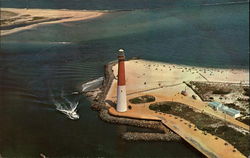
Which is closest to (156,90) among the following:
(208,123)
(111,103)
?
(111,103)

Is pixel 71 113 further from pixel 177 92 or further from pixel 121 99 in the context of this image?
pixel 177 92

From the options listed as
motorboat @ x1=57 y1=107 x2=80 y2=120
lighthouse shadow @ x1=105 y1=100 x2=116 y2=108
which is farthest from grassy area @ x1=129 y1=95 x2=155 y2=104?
motorboat @ x1=57 y1=107 x2=80 y2=120

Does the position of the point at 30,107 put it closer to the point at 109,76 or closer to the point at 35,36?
the point at 109,76

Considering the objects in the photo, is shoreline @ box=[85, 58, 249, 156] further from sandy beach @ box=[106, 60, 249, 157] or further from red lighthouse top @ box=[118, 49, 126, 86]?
red lighthouse top @ box=[118, 49, 126, 86]

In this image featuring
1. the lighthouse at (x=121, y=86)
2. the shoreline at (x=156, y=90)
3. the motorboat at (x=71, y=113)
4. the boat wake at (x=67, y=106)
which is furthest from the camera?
the boat wake at (x=67, y=106)

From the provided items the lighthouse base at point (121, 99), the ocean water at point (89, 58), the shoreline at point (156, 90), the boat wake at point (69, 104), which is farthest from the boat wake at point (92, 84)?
the lighthouse base at point (121, 99)

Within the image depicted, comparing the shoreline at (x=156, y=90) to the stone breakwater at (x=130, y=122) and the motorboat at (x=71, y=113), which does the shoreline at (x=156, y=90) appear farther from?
the motorboat at (x=71, y=113)

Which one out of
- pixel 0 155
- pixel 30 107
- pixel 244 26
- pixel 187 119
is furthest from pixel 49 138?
pixel 244 26
